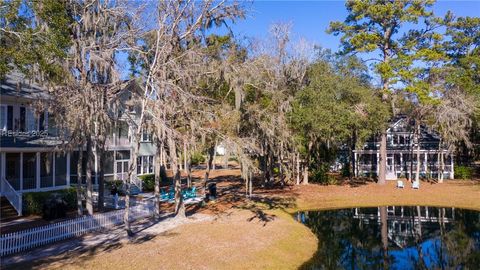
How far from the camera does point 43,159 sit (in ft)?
85.1

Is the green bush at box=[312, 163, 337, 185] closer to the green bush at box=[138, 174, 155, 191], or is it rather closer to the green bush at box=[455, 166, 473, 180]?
the green bush at box=[455, 166, 473, 180]

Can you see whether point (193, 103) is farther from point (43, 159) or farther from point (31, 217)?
point (43, 159)

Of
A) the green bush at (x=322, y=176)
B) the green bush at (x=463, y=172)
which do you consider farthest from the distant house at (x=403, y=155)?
the green bush at (x=322, y=176)

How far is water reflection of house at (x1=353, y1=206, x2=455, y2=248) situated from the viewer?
2145cm

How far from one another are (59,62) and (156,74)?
4.02m

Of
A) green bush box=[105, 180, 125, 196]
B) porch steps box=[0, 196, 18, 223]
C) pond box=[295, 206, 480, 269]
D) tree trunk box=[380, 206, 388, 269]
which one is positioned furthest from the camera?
green bush box=[105, 180, 125, 196]

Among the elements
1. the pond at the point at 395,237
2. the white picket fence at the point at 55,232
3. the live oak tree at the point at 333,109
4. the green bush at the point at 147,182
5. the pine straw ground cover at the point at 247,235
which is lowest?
the pond at the point at 395,237

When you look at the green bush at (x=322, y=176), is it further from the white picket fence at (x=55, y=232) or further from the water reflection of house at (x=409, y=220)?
the white picket fence at (x=55, y=232)

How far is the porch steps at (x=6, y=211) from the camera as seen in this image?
19906 mm

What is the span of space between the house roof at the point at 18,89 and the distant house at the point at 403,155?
31.4 m

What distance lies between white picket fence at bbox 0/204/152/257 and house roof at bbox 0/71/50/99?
863cm

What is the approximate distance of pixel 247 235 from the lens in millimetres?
18344

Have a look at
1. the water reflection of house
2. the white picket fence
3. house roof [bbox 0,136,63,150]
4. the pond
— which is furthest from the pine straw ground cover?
house roof [bbox 0,136,63,150]

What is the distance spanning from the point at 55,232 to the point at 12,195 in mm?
6840
